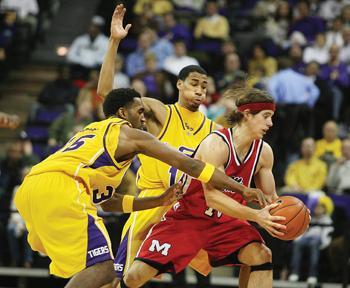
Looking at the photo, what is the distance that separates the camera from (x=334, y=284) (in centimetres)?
1104

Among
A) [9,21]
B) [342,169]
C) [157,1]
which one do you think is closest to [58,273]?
[342,169]

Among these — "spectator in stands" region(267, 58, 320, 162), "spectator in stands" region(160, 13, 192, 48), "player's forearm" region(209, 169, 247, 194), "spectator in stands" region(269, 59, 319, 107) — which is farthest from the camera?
"spectator in stands" region(160, 13, 192, 48)

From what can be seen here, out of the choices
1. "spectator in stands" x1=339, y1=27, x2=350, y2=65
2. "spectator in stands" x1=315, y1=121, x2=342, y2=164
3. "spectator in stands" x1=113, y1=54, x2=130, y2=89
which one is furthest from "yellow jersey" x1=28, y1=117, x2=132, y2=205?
"spectator in stands" x1=339, y1=27, x2=350, y2=65

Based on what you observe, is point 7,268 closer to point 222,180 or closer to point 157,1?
point 222,180

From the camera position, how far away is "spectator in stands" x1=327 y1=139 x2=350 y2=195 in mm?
11938

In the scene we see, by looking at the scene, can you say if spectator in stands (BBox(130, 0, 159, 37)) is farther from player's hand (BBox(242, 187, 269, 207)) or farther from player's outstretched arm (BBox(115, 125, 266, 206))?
player's hand (BBox(242, 187, 269, 207))

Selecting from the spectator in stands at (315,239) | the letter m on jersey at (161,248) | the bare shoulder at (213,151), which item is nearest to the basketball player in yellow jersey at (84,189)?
the bare shoulder at (213,151)

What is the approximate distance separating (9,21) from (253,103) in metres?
9.28

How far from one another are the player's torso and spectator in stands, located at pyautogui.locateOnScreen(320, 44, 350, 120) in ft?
22.0

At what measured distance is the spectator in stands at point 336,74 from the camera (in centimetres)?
1402

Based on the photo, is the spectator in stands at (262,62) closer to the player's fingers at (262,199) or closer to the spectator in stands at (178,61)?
the spectator in stands at (178,61)

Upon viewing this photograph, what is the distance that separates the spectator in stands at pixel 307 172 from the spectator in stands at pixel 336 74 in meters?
1.85

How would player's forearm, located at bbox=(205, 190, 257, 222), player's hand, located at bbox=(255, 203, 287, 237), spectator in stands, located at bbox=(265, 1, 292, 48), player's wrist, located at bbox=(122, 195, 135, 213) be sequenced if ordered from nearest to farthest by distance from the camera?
1. player's hand, located at bbox=(255, 203, 287, 237)
2. player's forearm, located at bbox=(205, 190, 257, 222)
3. player's wrist, located at bbox=(122, 195, 135, 213)
4. spectator in stands, located at bbox=(265, 1, 292, 48)

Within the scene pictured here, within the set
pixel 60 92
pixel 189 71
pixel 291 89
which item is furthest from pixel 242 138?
pixel 60 92
